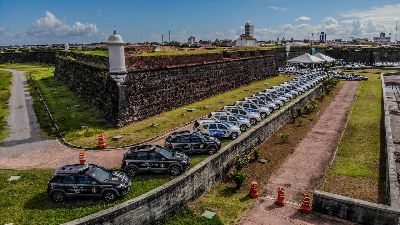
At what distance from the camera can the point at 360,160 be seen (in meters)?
20.1

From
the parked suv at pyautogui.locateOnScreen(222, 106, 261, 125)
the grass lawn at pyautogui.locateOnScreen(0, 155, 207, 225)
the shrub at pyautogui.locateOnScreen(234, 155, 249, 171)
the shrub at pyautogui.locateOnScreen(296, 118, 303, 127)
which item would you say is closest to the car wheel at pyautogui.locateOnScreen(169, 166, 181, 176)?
the grass lawn at pyautogui.locateOnScreen(0, 155, 207, 225)

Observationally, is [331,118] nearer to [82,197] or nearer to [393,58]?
[82,197]

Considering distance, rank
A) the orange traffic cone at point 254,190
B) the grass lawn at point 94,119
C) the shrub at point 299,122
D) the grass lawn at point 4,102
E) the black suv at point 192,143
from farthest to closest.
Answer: the shrub at point 299,122
the grass lawn at point 4,102
the grass lawn at point 94,119
the black suv at point 192,143
the orange traffic cone at point 254,190

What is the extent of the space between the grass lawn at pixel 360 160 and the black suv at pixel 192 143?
5.86 metres

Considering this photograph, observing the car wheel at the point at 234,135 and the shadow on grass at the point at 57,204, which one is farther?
the car wheel at the point at 234,135

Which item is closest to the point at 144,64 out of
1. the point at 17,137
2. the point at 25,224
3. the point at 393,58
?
the point at 17,137

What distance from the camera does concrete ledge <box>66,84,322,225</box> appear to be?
1290cm

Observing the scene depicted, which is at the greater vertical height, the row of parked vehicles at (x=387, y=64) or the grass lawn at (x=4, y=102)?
the row of parked vehicles at (x=387, y=64)

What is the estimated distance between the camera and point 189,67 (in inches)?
1328

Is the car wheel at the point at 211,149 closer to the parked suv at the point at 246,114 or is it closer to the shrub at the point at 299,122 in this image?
the parked suv at the point at 246,114

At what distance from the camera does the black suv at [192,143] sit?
742 inches

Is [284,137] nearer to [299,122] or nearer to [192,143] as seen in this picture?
[299,122]

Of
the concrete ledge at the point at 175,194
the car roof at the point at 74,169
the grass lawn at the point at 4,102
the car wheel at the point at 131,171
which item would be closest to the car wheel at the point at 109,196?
the concrete ledge at the point at 175,194

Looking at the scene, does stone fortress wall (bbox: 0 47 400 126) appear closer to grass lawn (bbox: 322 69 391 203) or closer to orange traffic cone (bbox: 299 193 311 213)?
grass lawn (bbox: 322 69 391 203)
